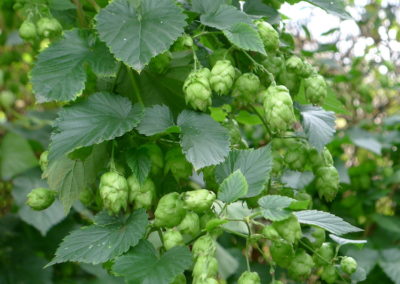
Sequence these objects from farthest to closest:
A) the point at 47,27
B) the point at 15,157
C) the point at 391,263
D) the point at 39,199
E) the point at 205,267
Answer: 1. the point at 15,157
2. the point at 391,263
3. the point at 47,27
4. the point at 39,199
5. the point at 205,267

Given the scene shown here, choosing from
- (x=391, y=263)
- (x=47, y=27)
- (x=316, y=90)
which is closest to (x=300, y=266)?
(x=316, y=90)

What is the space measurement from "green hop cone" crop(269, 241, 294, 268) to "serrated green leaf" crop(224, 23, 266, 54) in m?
0.31

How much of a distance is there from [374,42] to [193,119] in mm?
2205

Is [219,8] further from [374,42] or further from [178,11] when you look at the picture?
[374,42]

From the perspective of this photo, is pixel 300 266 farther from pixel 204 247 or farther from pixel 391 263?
pixel 391 263

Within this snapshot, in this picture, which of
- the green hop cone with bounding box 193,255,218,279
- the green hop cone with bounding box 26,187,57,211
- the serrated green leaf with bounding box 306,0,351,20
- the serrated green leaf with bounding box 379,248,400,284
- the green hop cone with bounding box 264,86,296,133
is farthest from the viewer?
the serrated green leaf with bounding box 379,248,400,284

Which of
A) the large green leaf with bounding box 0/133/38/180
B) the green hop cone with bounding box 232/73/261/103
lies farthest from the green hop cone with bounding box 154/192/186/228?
the large green leaf with bounding box 0/133/38/180

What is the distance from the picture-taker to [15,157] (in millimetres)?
2109

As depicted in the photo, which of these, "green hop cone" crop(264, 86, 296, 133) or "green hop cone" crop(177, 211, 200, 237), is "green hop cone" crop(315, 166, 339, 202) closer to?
"green hop cone" crop(264, 86, 296, 133)

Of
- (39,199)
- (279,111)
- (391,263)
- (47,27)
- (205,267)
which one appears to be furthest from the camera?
(391,263)

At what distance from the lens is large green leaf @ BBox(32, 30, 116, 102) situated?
91 centimetres

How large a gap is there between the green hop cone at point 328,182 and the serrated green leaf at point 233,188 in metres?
0.26

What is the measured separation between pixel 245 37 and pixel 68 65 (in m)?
0.31

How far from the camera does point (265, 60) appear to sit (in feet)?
3.33
